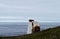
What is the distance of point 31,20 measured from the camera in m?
8.62

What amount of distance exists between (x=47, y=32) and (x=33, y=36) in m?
0.34

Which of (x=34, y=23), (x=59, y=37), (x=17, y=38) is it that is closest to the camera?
(x=59, y=37)

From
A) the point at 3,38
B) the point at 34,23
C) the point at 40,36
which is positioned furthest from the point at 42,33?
the point at 34,23

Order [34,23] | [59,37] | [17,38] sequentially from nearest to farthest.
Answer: [59,37] < [17,38] < [34,23]

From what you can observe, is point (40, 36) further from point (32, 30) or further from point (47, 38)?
point (32, 30)

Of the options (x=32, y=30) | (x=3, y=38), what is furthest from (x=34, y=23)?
(x=3, y=38)

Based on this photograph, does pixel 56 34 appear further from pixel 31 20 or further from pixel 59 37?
pixel 31 20

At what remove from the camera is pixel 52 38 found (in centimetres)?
630

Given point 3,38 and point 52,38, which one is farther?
point 3,38

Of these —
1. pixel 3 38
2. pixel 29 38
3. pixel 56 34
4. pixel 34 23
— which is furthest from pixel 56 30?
pixel 34 23

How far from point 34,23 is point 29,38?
6.02 ft

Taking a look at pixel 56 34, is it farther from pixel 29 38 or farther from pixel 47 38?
pixel 29 38

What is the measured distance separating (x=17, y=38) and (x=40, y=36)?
0.59 metres

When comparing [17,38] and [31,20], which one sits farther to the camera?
[31,20]
